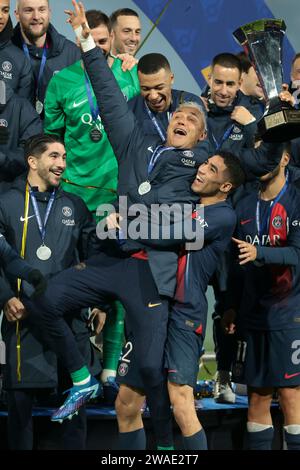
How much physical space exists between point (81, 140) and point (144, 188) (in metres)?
0.83

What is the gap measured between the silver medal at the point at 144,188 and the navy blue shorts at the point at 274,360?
3.40ft

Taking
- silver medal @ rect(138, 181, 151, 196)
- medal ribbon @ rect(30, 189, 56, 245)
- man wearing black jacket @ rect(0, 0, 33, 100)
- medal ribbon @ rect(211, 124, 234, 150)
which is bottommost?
medal ribbon @ rect(30, 189, 56, 245)

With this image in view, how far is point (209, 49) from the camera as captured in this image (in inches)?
314

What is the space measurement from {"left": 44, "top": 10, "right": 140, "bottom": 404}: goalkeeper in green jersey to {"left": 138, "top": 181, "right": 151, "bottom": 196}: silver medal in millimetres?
720

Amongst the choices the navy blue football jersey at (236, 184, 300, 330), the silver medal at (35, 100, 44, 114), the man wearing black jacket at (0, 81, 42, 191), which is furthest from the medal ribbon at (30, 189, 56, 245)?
the navy blue football jersey at (236, 184, 300, 330)

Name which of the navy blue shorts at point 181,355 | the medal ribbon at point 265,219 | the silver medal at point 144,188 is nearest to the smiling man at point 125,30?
the medal ribbon at point 265,219

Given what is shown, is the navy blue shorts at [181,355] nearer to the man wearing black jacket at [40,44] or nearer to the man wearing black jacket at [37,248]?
the man wearing black jacket at [37,248]

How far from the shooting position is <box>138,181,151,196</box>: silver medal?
17.5ft

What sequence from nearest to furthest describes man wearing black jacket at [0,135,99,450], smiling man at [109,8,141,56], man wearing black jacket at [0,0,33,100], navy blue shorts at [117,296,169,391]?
navy blue shorts at [117,296,169,391] → man wearing black jacket at [0,135,99,450] → man wearing black jacket at [0,0,33,100] → smiling man at [109,8,141,56]

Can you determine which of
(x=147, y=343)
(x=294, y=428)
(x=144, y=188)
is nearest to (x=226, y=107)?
(x=144, y=188)

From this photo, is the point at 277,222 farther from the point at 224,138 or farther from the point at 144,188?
the point at 144,188

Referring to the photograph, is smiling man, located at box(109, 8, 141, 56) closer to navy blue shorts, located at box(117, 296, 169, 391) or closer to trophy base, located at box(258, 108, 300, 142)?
trophy base, located at box(258, 108, 300, 142)

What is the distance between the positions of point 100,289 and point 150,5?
3.11 m
